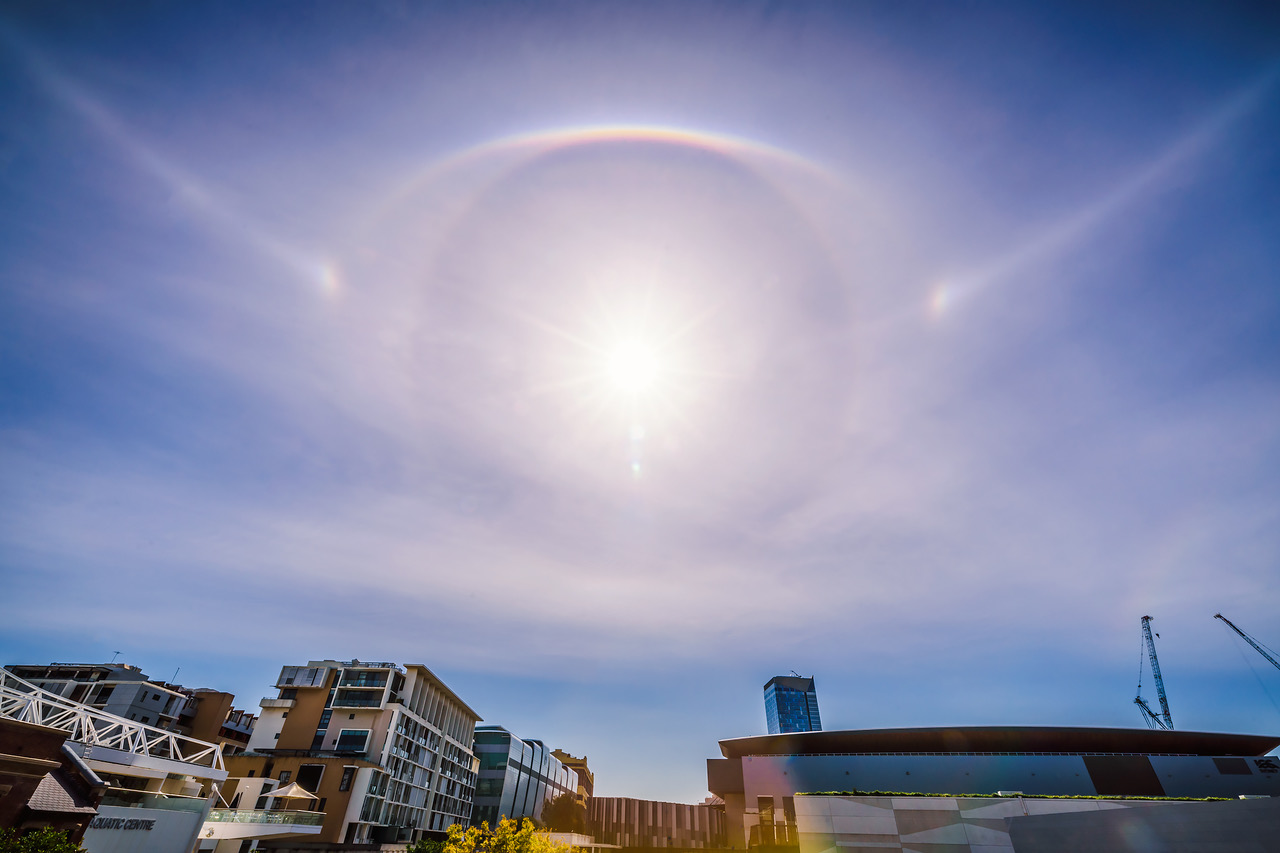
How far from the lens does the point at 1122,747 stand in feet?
215

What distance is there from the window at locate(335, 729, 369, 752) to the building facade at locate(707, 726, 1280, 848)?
42.6 metres

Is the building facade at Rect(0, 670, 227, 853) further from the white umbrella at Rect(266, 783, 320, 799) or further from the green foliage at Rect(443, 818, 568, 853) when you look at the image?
the green foliage at Rect(443, 818, 568, 853)

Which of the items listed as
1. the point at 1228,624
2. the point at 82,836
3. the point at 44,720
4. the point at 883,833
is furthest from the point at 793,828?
the point at 1228,624

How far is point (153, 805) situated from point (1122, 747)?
309 ft

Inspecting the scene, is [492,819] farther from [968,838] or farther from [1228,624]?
[1228,624]

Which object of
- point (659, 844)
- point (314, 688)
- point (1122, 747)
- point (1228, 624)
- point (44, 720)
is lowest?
point (659, 844)

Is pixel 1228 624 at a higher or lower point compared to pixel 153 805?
higher

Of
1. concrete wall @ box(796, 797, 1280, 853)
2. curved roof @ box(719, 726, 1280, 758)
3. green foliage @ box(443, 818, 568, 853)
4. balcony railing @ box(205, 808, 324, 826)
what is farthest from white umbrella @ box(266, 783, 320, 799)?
curved roof @ box(719, 726, 1280, 758)

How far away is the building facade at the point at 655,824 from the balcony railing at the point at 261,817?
66041 millimetres

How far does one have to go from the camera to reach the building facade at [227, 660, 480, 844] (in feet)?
200

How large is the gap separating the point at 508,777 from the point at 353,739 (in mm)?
40135

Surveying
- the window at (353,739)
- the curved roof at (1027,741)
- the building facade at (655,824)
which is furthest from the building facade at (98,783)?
the building facade at (655,824)

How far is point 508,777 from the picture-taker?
3767 inches

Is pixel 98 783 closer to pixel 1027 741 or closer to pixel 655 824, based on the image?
pixel 1027 741
